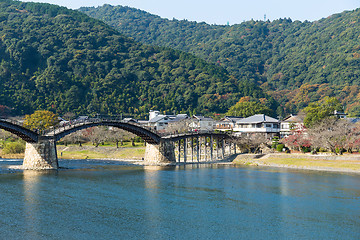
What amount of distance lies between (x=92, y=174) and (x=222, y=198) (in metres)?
20.4

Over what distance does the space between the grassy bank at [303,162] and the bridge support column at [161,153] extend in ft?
35.9

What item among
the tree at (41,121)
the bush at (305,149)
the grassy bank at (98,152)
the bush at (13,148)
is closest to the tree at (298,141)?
A: the bush at (305,149)

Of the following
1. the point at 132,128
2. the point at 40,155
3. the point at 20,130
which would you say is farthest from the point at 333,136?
the point at 20,130

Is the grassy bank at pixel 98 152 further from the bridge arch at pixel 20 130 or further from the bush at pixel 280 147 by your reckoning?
the bridge arch at pixel 20 130

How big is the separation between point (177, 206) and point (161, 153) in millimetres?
32180

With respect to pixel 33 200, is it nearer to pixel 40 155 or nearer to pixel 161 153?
pixel 40 155

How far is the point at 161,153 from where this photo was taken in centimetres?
6550

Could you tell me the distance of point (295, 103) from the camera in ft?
511

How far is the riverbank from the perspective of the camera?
181ft

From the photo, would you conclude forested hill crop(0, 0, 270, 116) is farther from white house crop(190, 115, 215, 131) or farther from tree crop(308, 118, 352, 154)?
tree crop(308, 118, 352, 154)

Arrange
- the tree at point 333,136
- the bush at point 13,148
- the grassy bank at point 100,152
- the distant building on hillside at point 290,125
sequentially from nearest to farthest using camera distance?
the tree at point 333,136, the bush at point 13,148, the distant building on hillside at point 290,125, the grassy bank at point 100,152

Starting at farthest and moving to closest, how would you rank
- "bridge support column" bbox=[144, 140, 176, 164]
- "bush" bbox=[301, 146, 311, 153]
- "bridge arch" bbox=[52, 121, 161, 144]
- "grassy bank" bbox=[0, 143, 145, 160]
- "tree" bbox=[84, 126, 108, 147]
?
"tree" bbox=[84, 126, 108, 147], "grassy bank" bbox=[0, 143, 145, 160], "bush" bbox=[301, 146, 311, 153], "bridge support column" bbox=[144, 140, 176, 164], "bridge arch" bbox=[52, 121, 161, 144]

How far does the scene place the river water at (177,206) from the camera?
2641 centimetres

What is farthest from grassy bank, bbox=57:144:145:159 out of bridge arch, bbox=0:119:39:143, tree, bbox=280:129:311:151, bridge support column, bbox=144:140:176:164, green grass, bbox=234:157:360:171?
bridge arch, bbox=0:119:39:143
